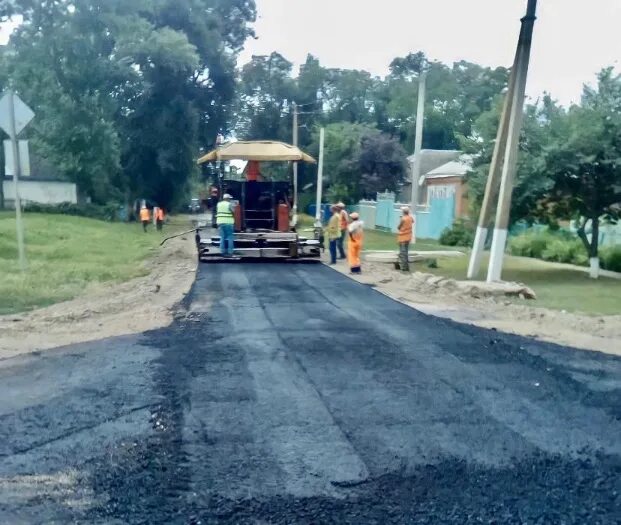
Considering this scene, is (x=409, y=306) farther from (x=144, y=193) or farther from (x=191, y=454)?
(x=144, y=193)

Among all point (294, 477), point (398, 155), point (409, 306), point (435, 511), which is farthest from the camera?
point (398, 155)

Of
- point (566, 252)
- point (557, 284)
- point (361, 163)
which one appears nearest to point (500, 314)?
point (557, 284)

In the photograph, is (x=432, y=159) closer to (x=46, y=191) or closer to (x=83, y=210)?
(x=83, y=210)

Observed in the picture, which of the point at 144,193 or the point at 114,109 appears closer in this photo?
the point at 114,109

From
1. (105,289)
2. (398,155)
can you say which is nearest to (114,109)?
(398,155)

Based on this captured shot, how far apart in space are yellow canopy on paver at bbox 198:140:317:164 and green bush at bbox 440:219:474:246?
11482mm

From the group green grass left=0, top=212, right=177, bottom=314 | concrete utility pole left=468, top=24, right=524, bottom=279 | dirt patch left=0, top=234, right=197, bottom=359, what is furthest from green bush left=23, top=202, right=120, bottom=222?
concrete utility pole left=468, top=24, right=524, bottom=279

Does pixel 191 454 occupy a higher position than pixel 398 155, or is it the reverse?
pixel 398 155

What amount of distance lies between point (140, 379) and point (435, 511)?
378cm

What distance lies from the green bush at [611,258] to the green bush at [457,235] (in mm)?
9451

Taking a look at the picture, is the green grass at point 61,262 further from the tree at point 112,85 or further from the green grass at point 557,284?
the tree at point 112,85

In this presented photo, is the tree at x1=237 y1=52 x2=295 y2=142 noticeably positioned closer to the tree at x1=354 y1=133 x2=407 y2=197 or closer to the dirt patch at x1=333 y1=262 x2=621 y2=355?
the tree at x1=354 y1=133 x2=407 y2=197

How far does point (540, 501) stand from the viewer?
191 inches

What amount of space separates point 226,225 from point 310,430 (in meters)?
15.4
